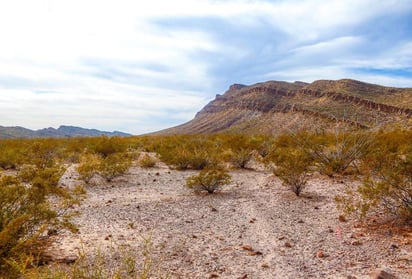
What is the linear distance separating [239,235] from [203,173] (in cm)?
413

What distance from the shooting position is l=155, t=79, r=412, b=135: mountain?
54.6m

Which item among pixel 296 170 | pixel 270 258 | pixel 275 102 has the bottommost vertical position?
pixel 270 258

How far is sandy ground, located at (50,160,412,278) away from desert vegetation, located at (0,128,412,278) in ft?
1.81

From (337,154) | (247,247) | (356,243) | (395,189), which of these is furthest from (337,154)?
(247,247)

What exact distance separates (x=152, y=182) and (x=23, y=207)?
7762mm

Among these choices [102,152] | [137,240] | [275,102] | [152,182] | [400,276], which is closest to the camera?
[400,276]

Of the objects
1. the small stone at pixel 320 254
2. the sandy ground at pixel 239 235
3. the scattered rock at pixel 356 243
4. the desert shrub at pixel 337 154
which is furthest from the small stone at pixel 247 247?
the desert shrub at pixel 337 154

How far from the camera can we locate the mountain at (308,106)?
54.6m

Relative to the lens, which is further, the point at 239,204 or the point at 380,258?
the point at 239,204

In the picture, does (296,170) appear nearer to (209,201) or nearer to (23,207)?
(209,201)

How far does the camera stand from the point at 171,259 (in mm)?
5812

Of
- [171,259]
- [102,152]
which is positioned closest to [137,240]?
[171,259]

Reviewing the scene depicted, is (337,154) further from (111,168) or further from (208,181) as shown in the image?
(111,168)

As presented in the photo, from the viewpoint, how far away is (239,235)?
23.1ft
